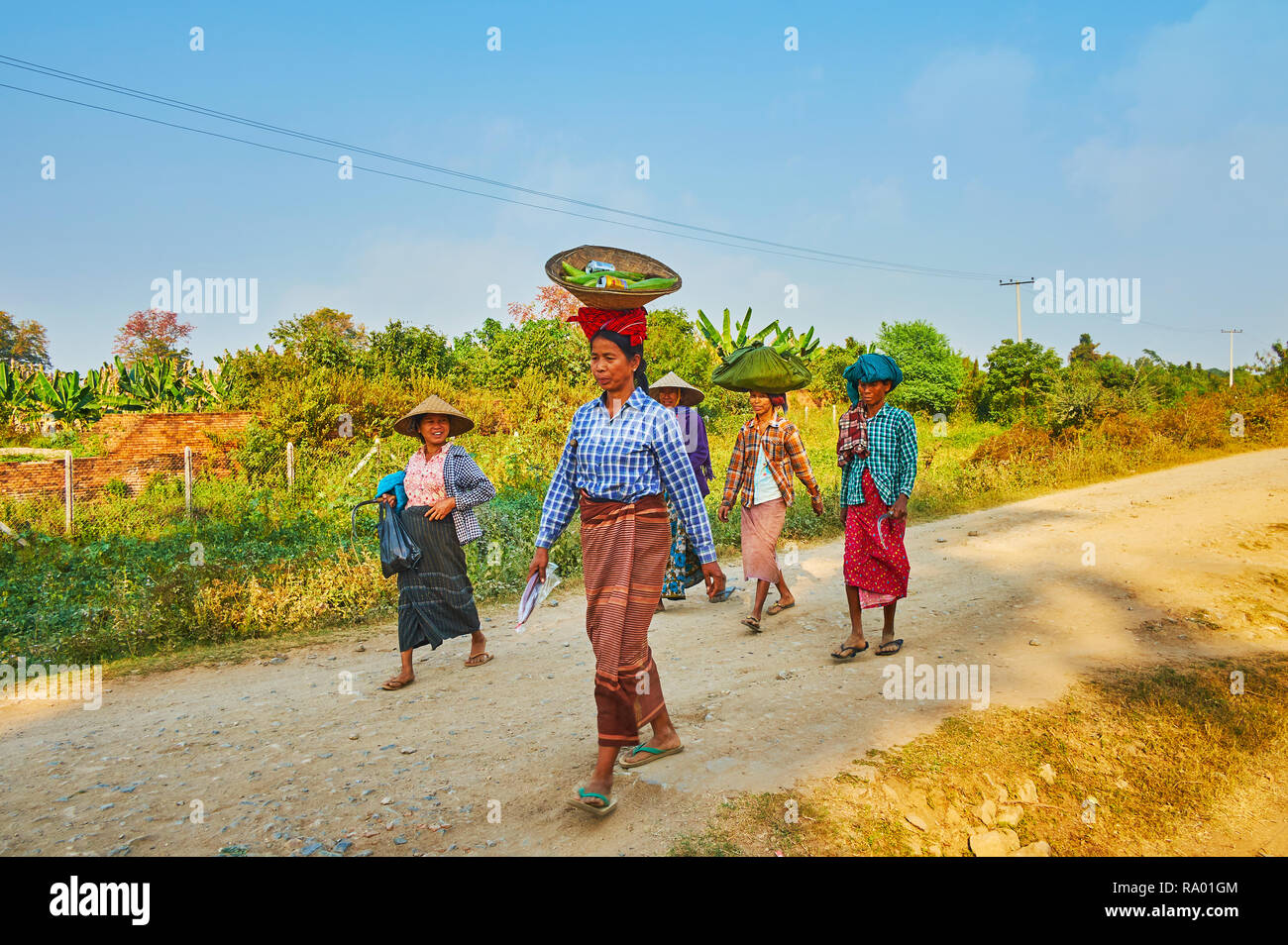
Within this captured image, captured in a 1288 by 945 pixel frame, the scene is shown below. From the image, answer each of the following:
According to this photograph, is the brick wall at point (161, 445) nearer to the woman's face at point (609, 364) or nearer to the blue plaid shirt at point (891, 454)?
the blue plaid shirt at point (891, 454)

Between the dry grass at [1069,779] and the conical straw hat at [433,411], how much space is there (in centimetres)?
341

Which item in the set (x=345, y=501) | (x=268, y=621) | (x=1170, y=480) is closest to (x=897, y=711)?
(x=268, y=621)

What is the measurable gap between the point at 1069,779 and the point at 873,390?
270 cm

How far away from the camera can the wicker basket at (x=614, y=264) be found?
11.3ft

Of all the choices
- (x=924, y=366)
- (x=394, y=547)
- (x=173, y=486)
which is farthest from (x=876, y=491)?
(x=924, y=366)

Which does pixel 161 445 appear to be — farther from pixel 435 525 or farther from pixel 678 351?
pixel 678 351

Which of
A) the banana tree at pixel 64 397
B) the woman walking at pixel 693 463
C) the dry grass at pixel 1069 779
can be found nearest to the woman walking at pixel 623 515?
the dry grass at pixel 1069 779

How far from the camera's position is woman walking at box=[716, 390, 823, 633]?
6.40 meters

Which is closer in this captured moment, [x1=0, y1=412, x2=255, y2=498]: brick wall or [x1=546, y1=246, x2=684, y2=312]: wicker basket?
[x1=546, y1=246, x2=684, y2=312]: wicker basket

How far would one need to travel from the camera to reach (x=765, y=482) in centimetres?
648

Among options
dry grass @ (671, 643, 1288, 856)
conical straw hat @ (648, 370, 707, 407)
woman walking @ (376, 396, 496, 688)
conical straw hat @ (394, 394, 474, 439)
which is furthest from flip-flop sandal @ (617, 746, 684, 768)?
conical straw hat @ (648, 370, 707, 407)

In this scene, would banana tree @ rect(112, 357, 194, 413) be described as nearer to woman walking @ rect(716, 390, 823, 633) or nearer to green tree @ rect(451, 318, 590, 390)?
green tree @ rect(451, 318, 590, 390)

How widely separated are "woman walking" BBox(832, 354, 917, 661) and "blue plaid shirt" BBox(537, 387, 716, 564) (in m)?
2.12
